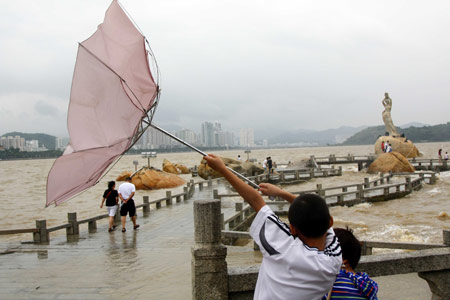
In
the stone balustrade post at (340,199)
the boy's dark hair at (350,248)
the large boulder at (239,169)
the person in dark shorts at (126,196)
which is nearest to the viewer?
the boy's dark hair at (350,248)

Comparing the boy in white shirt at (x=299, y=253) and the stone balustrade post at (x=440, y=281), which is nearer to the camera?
the boy in white shirt at (x=299, y=253)

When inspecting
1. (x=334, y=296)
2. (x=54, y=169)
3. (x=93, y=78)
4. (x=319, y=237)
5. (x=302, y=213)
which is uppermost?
(x=93, y=78)

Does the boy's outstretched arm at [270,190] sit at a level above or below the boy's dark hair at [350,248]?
above

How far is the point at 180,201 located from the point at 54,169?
15.7 meters

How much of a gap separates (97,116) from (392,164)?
31.7 meters

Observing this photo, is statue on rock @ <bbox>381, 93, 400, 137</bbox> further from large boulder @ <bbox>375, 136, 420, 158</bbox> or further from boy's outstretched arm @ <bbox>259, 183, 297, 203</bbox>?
boy's outstretched arm @ <bbox>259, 183, 297, 203</bbox>

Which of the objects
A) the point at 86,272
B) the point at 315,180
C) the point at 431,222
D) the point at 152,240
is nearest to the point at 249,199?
the point at 86,272

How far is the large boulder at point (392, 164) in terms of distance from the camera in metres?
30.8

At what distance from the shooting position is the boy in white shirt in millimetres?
2131

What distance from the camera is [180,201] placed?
19.0 meters

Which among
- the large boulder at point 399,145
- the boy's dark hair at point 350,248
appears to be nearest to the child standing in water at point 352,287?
the boy's dark hair at point 350,248

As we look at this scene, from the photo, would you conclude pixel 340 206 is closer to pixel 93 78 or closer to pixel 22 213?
pixel 93 78

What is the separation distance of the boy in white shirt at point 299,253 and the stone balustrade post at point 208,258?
5.23 ft

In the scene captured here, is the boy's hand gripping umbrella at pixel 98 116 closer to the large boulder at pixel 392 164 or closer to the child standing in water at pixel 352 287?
the child standing in water at pixel 352 287
